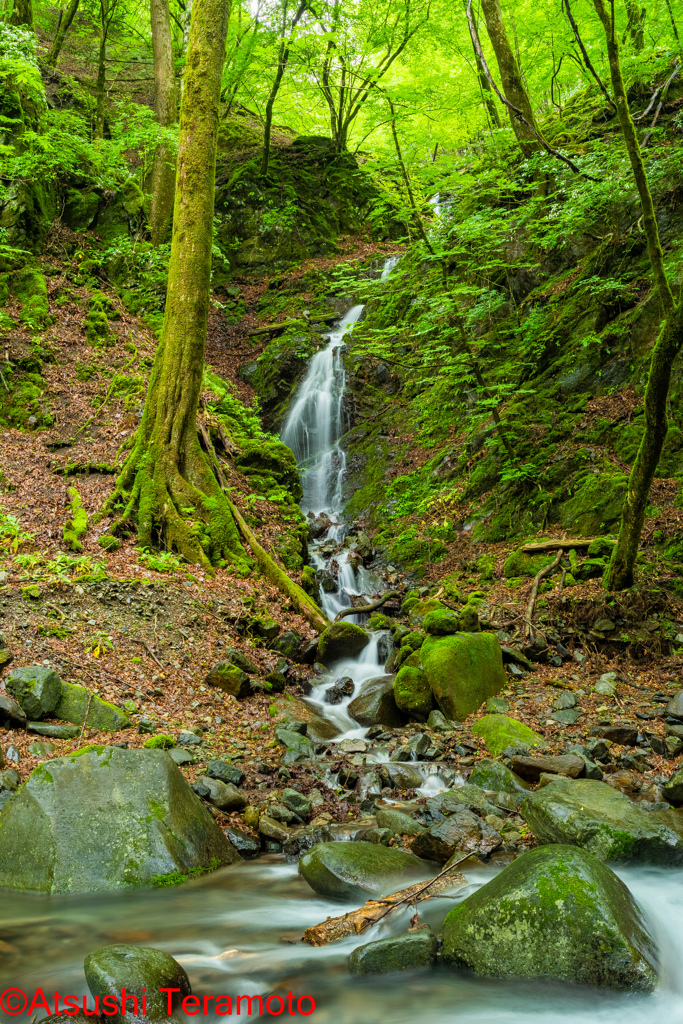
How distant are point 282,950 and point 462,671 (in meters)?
3.41

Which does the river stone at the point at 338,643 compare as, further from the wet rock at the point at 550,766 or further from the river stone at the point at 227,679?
the wet rock at the point at 550,766

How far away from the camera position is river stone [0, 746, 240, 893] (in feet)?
10.4

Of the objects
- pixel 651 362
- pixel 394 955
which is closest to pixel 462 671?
pixel 394 955

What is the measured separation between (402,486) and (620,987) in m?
10.2

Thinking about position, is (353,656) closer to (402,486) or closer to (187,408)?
(187,408)

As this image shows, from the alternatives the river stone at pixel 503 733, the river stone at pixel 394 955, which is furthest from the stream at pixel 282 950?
the river stone at pixel 503 733

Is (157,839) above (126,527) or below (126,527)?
below

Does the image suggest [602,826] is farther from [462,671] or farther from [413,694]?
[413,694]

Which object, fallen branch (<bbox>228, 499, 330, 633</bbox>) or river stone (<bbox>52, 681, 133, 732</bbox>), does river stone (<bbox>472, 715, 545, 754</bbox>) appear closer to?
fallen branch (<bbox>228, 499, 330, 633</bbox>)

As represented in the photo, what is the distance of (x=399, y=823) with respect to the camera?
416cm

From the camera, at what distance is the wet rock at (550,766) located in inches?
183

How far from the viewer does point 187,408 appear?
809cm

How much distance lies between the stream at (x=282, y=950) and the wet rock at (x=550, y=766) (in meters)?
1.14

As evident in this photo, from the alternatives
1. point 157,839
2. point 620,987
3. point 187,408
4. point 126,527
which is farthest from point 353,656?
point 620,987
